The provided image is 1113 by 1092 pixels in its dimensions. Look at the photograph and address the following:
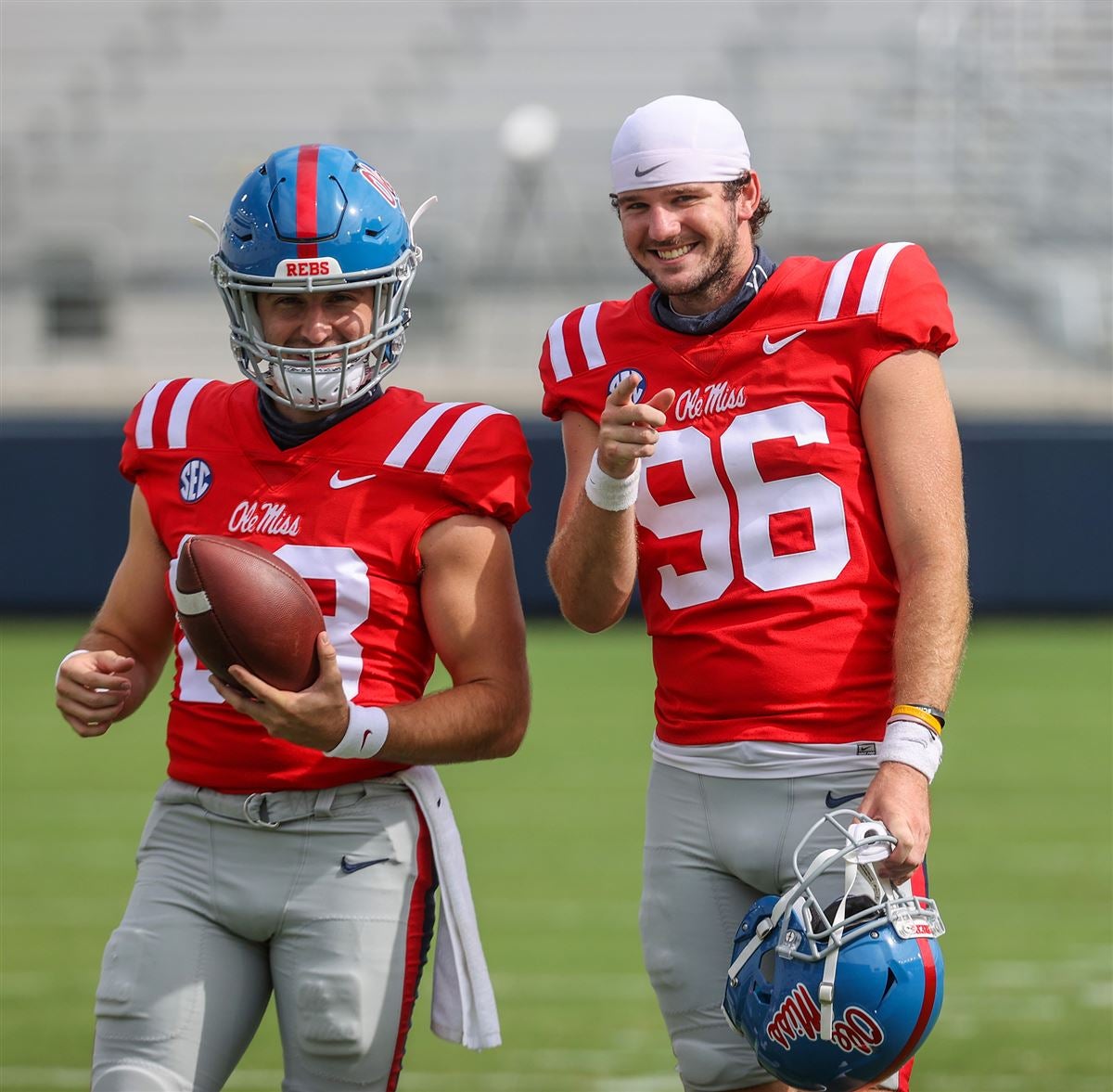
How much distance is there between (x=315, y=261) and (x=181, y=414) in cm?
38

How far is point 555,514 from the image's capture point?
11.6 meters

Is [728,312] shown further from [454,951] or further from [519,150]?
[519,150]

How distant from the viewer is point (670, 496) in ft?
9.01

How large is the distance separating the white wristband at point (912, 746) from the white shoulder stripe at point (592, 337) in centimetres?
76

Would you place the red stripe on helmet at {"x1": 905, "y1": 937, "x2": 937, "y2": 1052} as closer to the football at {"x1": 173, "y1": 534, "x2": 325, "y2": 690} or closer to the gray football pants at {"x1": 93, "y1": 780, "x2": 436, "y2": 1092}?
the gray football pants at {"x1": 93, "y1": 780, "x2": 436, "y2": 1092}

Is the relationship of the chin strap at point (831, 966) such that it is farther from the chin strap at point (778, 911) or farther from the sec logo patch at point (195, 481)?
the sec logo patch at point (195, 481)

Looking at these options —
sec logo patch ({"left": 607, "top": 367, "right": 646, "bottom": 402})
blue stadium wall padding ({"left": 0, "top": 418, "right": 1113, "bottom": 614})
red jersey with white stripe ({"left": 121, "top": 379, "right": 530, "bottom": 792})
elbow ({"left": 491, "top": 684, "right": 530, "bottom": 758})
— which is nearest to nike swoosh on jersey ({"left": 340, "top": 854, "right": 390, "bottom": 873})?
red jersey with white stripe ({"left": 121, "top": 379, "right": 530, "bottom": 792})

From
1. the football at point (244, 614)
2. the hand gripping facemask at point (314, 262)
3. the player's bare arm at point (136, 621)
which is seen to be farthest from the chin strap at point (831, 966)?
the player's bare arm at point (136, 621)

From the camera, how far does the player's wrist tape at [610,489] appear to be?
2557mm

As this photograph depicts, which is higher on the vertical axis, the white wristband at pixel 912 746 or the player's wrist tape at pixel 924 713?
the player's wrist tape at pixel 924 713

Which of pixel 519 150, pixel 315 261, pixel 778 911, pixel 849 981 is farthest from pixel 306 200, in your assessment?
pixel 519 150

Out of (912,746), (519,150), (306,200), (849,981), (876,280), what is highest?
(519,150)

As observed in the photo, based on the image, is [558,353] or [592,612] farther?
[558,353]

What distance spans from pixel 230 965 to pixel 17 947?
3.13m
